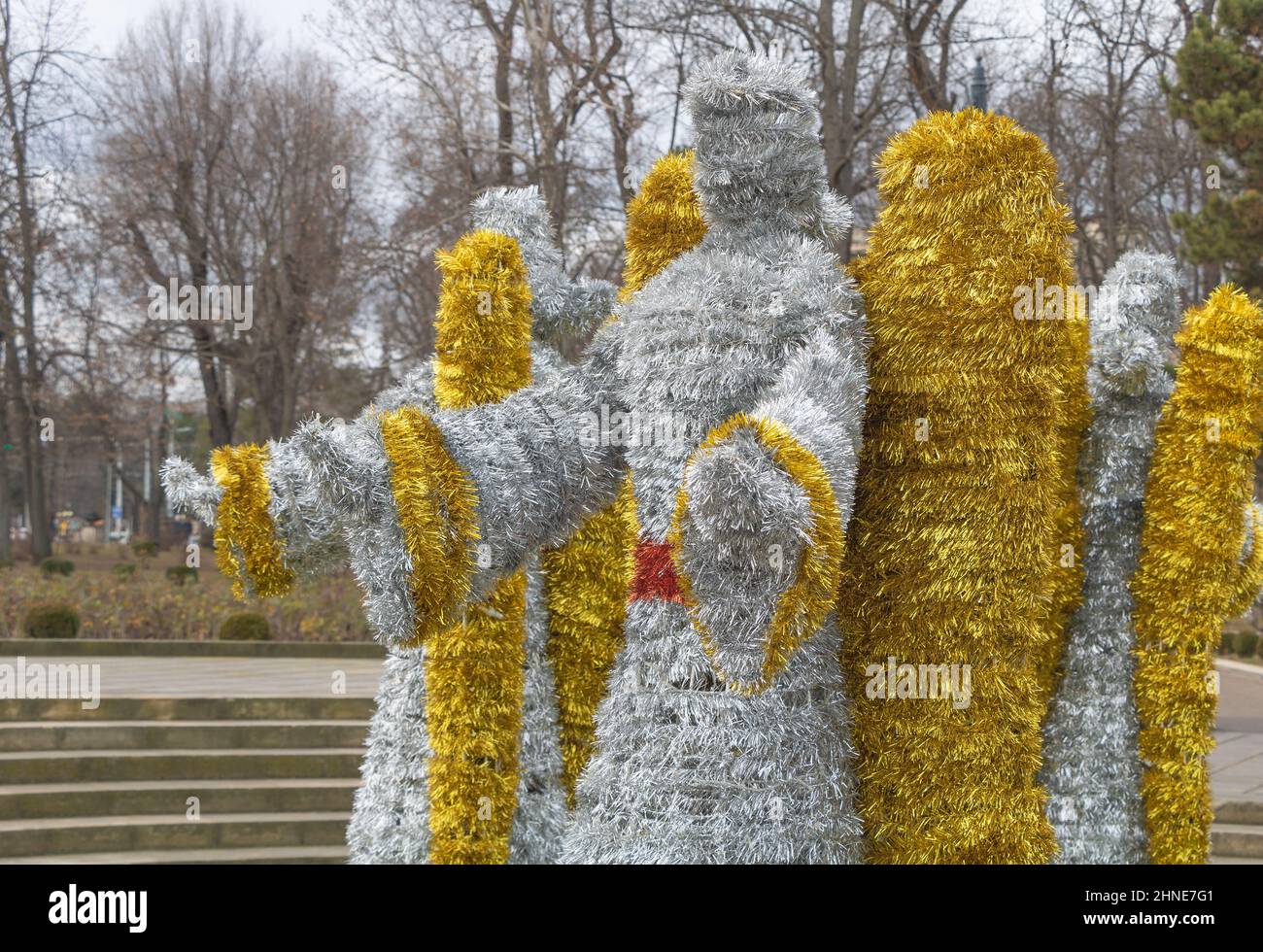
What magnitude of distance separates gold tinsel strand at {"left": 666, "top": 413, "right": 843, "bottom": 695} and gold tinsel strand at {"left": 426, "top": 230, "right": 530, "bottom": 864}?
2.17 meters

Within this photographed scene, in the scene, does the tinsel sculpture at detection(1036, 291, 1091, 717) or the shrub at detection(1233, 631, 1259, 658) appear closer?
the tinsel sculpture at detection(1036, 291, 1091, 717)

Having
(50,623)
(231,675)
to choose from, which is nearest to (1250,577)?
(231,675)

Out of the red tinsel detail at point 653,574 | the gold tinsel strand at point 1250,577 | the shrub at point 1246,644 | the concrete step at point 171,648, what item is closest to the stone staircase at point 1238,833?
the gold tinsel strand at point 1250,577

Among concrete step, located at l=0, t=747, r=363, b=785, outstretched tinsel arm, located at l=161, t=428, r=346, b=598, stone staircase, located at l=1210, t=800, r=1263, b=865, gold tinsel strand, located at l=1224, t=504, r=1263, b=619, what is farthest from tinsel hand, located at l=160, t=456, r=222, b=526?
stone staircase, located at l=1210, t=800, r=1263, b=865

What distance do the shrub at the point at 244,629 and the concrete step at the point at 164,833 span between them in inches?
182

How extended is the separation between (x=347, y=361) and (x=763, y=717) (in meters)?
24.3

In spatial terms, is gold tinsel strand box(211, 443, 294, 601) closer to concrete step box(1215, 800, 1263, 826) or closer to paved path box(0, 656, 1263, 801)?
paved path box(0, 656, 1263, 801)

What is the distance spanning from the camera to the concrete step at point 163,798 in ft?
24.0

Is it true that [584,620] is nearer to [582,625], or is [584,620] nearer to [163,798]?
[582,625]

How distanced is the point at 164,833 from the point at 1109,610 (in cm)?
544

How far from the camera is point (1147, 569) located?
3861 millimetres

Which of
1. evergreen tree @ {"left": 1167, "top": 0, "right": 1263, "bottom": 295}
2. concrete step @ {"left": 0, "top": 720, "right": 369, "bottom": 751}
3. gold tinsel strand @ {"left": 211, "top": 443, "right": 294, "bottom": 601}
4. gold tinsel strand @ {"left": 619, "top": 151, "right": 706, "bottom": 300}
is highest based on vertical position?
evergreen tree @ {"left": 1167, "top": 0, "right": 1263, "bottom": 295}

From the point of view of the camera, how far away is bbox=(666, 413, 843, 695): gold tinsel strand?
2.32 meters
